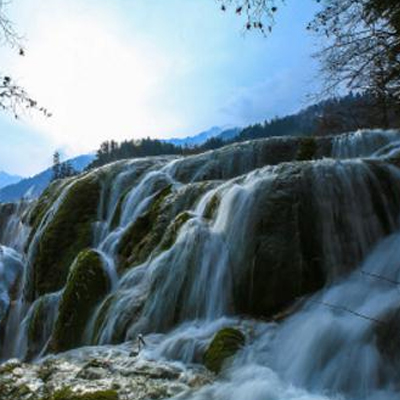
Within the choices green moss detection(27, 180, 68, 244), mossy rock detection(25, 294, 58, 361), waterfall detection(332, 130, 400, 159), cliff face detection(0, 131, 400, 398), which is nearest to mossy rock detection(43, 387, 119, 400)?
cliff face detection(0, 131, 400, 398)

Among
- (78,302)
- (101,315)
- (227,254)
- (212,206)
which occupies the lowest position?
(101,315)

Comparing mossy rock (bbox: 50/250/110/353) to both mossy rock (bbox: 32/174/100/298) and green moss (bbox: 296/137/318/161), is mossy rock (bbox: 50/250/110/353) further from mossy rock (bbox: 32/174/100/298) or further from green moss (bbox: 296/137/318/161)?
green moss (bbox: 296/137/318/161)

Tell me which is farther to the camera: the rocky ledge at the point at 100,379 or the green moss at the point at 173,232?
the green moss at the point at 173,232

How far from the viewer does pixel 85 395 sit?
20.0ft

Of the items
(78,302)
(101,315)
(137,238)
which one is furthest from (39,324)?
(101,315)

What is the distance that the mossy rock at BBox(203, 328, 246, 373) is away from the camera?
7.17 metres

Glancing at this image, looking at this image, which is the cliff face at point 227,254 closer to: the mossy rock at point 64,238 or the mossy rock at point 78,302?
the mossy rock at point 78,302

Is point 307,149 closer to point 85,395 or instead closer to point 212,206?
point 212,206

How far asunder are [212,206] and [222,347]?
397 cm

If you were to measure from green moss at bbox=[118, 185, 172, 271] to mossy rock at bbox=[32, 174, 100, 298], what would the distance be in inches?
114

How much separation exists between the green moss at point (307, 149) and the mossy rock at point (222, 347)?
375 inches

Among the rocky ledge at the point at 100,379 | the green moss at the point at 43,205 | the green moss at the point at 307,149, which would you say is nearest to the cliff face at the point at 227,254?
the rocky ledge at the point at 100,379

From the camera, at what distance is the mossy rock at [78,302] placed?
11016mm


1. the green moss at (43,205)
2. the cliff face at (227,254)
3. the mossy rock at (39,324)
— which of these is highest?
the green moss at (43,205)
